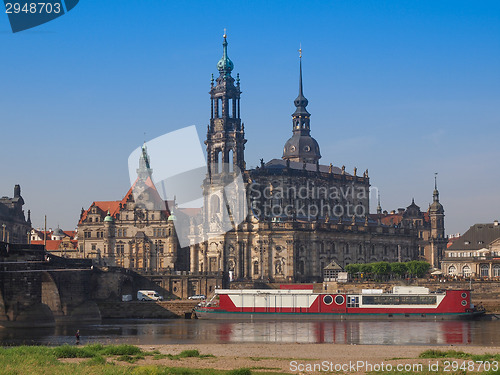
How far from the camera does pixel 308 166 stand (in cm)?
15850

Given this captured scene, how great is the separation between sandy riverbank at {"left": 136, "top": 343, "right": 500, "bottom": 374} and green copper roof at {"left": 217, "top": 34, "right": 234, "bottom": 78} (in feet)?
272

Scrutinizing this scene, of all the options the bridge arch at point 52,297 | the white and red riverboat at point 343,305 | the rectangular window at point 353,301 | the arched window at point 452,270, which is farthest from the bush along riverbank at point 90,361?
the arched window at point 452,270

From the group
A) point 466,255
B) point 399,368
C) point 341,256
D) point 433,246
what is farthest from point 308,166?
point 399,368

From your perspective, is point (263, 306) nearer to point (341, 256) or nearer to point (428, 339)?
point (428, 339)

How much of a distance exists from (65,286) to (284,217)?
48.9 meters

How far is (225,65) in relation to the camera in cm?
14925

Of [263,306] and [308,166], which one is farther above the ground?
[308,166]

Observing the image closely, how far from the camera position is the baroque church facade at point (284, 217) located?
144 meters

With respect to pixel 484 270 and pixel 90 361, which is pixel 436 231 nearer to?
pixel 484 270

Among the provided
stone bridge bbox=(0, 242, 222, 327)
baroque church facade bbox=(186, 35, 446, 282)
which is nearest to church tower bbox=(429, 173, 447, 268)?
baroque church facade bbox=(186, 35, 446, 282)

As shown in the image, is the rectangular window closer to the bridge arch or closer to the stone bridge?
the stone bridge

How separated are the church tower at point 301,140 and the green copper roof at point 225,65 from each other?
17.8 m

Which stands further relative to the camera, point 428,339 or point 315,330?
→ point 315,330

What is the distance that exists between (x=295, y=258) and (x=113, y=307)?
Answer: 3676 cm
